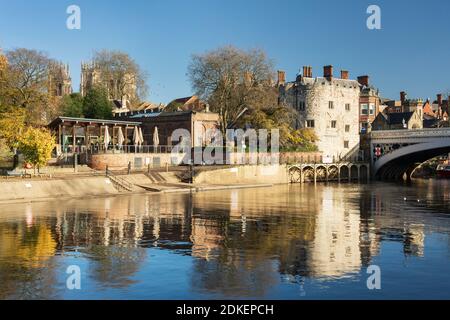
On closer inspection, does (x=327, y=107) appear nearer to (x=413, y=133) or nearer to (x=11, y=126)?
(x=413, y=133)

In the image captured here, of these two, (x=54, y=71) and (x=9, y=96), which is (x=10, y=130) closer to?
(x=9, y=96)

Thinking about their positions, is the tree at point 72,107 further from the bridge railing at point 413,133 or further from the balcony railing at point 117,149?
the bridge railing at point 413,133

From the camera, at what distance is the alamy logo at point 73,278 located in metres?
18.7

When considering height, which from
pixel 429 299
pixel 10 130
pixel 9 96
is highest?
pixel 9 96

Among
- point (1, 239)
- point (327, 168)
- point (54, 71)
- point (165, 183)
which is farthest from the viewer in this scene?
point (327, 168)

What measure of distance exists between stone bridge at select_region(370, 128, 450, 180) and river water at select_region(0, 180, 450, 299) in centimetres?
3893

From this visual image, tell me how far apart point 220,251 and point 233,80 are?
54.7 metres

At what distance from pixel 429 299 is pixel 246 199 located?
33687 mm

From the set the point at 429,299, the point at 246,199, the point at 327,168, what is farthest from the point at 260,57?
the point at 429,299

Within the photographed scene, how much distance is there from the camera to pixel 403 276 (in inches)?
811

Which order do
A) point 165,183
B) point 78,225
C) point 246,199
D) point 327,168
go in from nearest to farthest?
point 78,225 < point 246,199 < point 165,183 < point 327,168

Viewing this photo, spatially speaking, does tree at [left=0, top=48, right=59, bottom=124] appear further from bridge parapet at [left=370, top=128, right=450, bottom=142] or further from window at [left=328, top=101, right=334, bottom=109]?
bridge parapet at [left=370, top=128, right=450, bottom=142]

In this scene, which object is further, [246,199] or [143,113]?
[143,113]

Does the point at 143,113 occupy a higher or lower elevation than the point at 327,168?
higher
